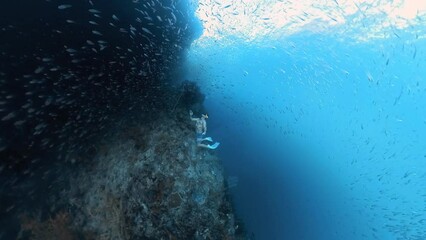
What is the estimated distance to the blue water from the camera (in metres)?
15.3

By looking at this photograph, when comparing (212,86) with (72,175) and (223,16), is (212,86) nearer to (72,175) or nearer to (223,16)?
(223,16)

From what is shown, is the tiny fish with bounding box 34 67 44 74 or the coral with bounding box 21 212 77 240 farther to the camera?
the coral with bounding box 21 212 77 240

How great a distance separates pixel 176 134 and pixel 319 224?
15.9 metres

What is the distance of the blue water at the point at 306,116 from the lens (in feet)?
50.1

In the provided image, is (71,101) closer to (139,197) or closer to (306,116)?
(139,197)

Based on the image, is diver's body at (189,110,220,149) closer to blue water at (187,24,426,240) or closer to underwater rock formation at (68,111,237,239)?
underwater rock formation at (68,111,237,239)

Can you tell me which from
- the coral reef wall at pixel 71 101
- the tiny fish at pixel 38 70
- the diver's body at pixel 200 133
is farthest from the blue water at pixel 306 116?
the tiny fish at pixel 38 70

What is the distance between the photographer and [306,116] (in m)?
20.1

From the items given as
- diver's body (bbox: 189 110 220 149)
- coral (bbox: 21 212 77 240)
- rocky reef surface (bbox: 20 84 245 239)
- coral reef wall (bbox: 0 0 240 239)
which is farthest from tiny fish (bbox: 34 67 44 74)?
diver's body (bbox: 189 110 220 149)

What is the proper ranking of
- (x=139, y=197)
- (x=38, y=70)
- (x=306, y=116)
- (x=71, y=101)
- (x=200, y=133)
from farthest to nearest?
(x=306, y=116) → (x=200, y=133) → (x=139, y=197) → (x=71, y=101) → (x=38, y=70)

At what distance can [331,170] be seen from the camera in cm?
1967

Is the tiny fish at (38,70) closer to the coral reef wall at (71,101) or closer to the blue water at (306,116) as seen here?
the coral reef wall at (71,101)

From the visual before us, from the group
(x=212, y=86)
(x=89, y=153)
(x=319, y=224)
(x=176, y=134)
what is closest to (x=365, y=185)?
(x=319, y=224)

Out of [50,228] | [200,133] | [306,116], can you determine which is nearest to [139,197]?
[50,228]
